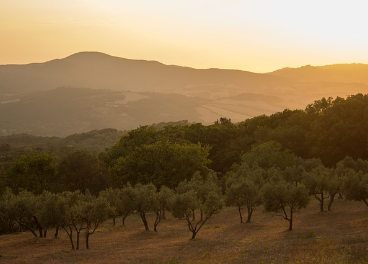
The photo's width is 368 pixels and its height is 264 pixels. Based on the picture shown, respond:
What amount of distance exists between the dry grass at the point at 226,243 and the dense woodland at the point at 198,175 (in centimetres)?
198

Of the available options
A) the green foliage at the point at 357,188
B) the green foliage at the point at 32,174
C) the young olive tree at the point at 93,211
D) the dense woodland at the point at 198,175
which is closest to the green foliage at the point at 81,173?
the dense woodland at the point at 198,175

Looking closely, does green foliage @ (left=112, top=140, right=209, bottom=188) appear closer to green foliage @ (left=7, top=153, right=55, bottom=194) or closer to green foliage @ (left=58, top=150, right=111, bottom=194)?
green foliage @ (left=58, top=150, right=111, bottom=194)

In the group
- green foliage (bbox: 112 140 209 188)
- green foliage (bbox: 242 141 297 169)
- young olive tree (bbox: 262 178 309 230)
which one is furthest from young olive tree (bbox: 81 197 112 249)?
green foliage (bbox: 242 141 297 169)

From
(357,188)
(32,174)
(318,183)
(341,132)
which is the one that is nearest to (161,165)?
(32,174)

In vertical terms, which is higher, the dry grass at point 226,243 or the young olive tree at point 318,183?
the young olive tree at point 318,183

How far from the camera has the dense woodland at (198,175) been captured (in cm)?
4597

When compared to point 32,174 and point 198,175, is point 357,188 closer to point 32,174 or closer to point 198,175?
point 198,175

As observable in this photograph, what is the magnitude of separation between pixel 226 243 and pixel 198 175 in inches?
1225

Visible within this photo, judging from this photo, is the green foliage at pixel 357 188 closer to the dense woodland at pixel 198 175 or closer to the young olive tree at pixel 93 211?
the dense woodland at pixel 198 175

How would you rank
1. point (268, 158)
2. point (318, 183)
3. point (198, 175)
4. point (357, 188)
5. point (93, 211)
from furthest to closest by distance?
point (268, 158)
point (198, 175)
point (318, 183)
point (357, 188)
point (93, 211)

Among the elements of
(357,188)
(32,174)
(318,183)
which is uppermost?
(357,188)

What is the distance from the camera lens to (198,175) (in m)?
71.9

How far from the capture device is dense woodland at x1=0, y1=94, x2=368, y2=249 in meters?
46.0

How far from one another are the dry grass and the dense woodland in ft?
6.51
